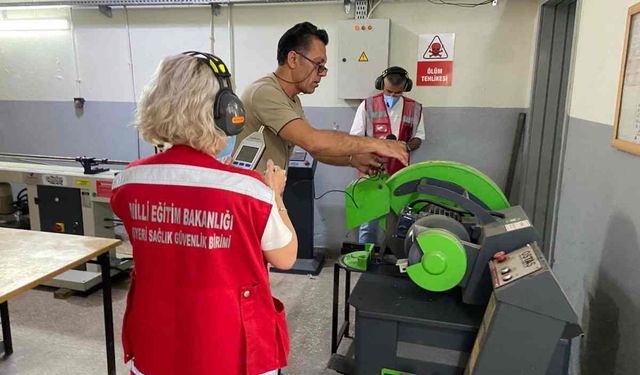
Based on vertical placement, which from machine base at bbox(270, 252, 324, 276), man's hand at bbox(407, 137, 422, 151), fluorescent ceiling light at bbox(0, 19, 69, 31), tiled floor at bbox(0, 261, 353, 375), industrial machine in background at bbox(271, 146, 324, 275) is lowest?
tiled floor at bbox(0, 261, 353, 375)

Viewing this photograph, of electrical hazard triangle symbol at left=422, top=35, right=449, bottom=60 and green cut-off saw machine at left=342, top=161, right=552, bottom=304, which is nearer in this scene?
green cut-off saw machine at left=342, top=161, right=552, bottom=304

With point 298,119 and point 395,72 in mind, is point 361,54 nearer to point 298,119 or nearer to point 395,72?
point 395,72

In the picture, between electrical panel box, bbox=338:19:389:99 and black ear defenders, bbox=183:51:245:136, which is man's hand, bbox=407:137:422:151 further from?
black ear defenders, bbox=183:51:245:136

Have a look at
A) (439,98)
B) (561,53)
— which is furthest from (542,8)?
(439,98)

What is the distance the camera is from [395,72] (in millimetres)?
3141

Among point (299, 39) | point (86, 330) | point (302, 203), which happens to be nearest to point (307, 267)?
point (302, 203)

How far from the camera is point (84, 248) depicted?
1.86m

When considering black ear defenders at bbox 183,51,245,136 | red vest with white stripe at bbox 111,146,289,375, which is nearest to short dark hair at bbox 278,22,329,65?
black ear defenders at bbox 183,51,245,136

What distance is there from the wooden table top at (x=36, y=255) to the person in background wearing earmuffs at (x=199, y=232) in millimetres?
728

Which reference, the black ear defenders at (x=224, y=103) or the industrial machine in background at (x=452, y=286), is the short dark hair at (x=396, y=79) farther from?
the black ear defenders at (x=224, y=103)

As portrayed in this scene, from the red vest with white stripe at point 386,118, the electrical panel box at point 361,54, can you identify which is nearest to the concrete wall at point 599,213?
the red vest with white stripe at point 386,118

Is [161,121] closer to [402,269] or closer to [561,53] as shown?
[402,269]

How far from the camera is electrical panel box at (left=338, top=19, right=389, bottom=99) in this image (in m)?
3.38

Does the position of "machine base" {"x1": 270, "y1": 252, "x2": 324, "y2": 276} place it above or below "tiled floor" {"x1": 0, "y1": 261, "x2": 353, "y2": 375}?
above
